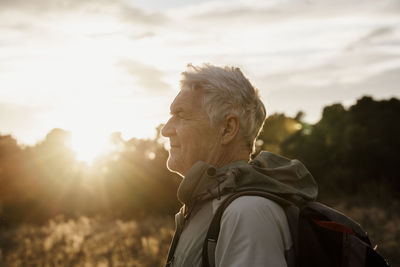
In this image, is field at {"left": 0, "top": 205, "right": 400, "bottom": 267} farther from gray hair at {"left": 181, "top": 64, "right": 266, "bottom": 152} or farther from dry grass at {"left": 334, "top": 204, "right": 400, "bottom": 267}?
gray hair at {"left": 181, "top": 64, "right": 266, "bottom": 152}

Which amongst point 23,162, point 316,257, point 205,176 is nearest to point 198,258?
point 205,176

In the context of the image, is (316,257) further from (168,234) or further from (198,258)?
(168,234)

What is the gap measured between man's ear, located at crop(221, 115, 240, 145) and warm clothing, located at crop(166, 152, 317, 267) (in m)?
0.12

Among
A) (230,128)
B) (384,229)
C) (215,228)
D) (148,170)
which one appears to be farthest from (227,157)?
(148,170)

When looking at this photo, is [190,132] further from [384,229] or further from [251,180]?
[384,229]

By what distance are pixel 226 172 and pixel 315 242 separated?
0.45 metres

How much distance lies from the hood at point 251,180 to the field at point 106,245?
7856 mm

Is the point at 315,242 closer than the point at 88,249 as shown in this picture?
Yes

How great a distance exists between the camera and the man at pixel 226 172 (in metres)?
1.46

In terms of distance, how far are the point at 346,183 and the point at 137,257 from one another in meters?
20.6

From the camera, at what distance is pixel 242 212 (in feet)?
4.84

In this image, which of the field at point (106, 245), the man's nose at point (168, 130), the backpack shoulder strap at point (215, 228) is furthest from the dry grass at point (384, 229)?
the backpack shoulder strap at point (215, 228)

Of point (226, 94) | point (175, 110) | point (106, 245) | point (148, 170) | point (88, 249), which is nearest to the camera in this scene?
point (226, 94)

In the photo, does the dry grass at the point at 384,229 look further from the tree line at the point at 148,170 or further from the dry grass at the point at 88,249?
the tree line at the point at 148,170
